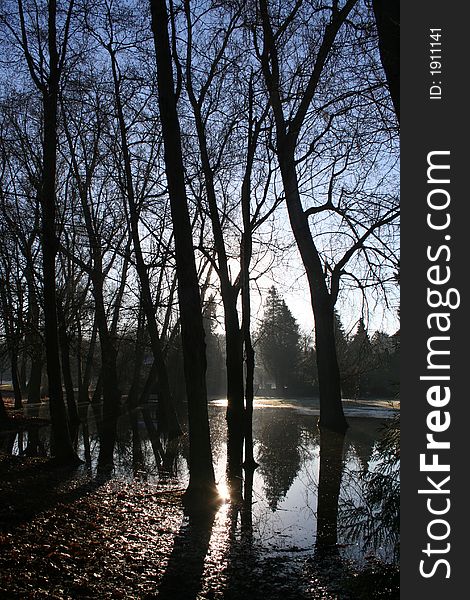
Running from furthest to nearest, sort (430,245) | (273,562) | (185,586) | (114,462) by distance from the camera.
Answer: (114,462)
(273,562)
(185,586)
(430,245)

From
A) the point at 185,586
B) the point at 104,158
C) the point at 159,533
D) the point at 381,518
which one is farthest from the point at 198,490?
the point at 104,158

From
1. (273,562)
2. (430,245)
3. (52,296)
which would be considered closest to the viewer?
(430,245)

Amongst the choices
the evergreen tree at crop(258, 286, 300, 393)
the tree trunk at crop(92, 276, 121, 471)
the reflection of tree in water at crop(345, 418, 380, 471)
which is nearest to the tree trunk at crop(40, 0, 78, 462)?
the tree trunk at crop(92, 276, 121, 471)

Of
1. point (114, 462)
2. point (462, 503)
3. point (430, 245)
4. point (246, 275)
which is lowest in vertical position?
point (114, 462)

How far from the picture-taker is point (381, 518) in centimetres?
704

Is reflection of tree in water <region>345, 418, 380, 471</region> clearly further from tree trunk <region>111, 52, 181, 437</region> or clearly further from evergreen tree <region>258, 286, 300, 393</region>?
evergreen tree <region>258, 286, 300, 393</region>

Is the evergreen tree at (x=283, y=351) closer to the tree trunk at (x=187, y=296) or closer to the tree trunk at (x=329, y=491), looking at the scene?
the tree trunk at (x=329, y=491)

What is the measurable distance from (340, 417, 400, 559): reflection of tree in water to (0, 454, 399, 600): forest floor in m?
0.79

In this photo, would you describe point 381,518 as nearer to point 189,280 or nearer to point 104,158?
point 189,280

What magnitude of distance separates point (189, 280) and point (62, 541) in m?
4.36

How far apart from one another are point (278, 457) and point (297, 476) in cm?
276

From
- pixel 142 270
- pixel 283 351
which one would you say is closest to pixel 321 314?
pixel 142 270

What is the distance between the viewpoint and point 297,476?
1126cm

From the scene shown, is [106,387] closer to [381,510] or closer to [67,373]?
[67,373]
